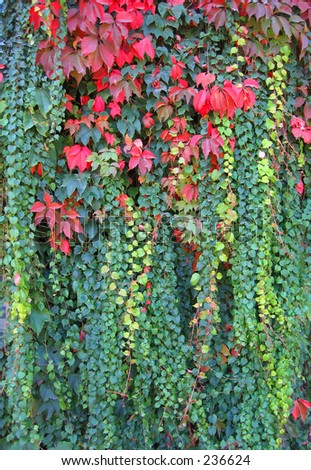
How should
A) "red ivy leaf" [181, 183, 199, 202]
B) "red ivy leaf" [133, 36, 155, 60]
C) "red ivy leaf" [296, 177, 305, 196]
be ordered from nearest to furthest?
"red ivy leaf" [133, 36, 155, 60]
"red ivy leaf" [181, 183, 199, 202]
"red ivy leaf" [296, 177, 305, 196]

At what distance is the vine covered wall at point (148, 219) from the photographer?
202 cm

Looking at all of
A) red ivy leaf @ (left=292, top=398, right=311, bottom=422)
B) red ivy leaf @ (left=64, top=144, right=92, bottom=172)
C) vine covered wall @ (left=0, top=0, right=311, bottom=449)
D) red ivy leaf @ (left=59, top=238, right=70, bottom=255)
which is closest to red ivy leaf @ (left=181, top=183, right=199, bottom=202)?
vine covered wall @ (left=0, top=0, right=311, bottom=449)

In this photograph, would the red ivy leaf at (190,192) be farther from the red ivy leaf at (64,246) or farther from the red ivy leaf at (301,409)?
the red ivy leaf at (301,409)

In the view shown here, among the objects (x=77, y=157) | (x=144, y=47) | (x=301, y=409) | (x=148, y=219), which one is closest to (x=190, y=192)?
(x=148, y=219)

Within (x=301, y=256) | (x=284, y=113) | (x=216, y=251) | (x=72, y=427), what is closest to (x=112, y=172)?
(x=216, y=251)

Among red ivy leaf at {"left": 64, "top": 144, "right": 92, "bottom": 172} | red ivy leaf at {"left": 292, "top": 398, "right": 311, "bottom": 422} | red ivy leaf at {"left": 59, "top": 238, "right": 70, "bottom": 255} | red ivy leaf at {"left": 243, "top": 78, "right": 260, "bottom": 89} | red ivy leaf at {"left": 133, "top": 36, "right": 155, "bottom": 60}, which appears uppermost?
red ivy leaf at {"left": 133, "top": 36, "right": 155, "bottom": 60}

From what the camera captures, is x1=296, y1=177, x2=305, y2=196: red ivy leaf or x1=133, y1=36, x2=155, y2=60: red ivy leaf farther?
x1=296, y1=177, x2=305, y2=196: red ivy leaf

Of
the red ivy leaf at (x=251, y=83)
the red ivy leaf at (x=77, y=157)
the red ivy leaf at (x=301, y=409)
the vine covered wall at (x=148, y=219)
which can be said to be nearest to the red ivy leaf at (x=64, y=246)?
the vine covered wall at (x=148, y=219)

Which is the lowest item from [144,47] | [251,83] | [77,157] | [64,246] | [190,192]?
[64,246]

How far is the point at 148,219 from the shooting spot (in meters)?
2.15

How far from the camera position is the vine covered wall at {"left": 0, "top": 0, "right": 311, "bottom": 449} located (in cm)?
202

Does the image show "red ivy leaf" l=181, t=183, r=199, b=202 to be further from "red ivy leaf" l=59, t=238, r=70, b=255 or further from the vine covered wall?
"red ivy leaf" l=59, t=238, r=70, b=255

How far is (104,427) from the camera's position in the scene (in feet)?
6.72

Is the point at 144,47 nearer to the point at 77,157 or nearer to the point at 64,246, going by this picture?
the point at 77,157
